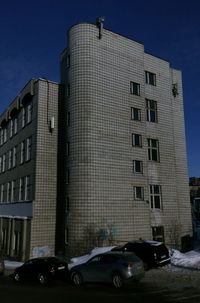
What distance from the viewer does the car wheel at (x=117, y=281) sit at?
637 inches

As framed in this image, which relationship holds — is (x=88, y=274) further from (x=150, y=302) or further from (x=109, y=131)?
(x=109, y=131)

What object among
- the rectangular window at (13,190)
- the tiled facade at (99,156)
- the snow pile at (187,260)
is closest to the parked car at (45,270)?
the snow pile at (187,260)

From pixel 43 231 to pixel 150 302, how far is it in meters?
18.5

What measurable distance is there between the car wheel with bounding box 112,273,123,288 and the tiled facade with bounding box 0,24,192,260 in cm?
1099

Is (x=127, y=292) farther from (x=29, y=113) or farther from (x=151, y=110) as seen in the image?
(x=29, y=113)

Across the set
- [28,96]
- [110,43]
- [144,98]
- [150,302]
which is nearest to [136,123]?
[144,98]

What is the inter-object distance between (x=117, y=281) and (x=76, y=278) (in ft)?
9.48

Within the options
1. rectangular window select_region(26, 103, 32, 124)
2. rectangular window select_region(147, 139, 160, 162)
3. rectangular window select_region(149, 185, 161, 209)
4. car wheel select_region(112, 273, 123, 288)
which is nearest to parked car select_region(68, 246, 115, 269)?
rectangular window select_region(149, 185, 161, 209)

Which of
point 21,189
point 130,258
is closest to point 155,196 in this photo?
point 21,189

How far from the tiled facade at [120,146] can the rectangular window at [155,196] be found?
3.8 inches

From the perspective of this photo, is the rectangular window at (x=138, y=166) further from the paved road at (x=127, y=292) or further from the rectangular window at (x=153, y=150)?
the paved road at (x=127, y=292)

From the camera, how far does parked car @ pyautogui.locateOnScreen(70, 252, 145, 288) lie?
52.9ft

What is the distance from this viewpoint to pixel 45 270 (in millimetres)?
19562

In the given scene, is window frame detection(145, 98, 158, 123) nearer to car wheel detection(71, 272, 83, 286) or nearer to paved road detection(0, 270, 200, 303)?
paved road detection(0, 270, 200, 303)
